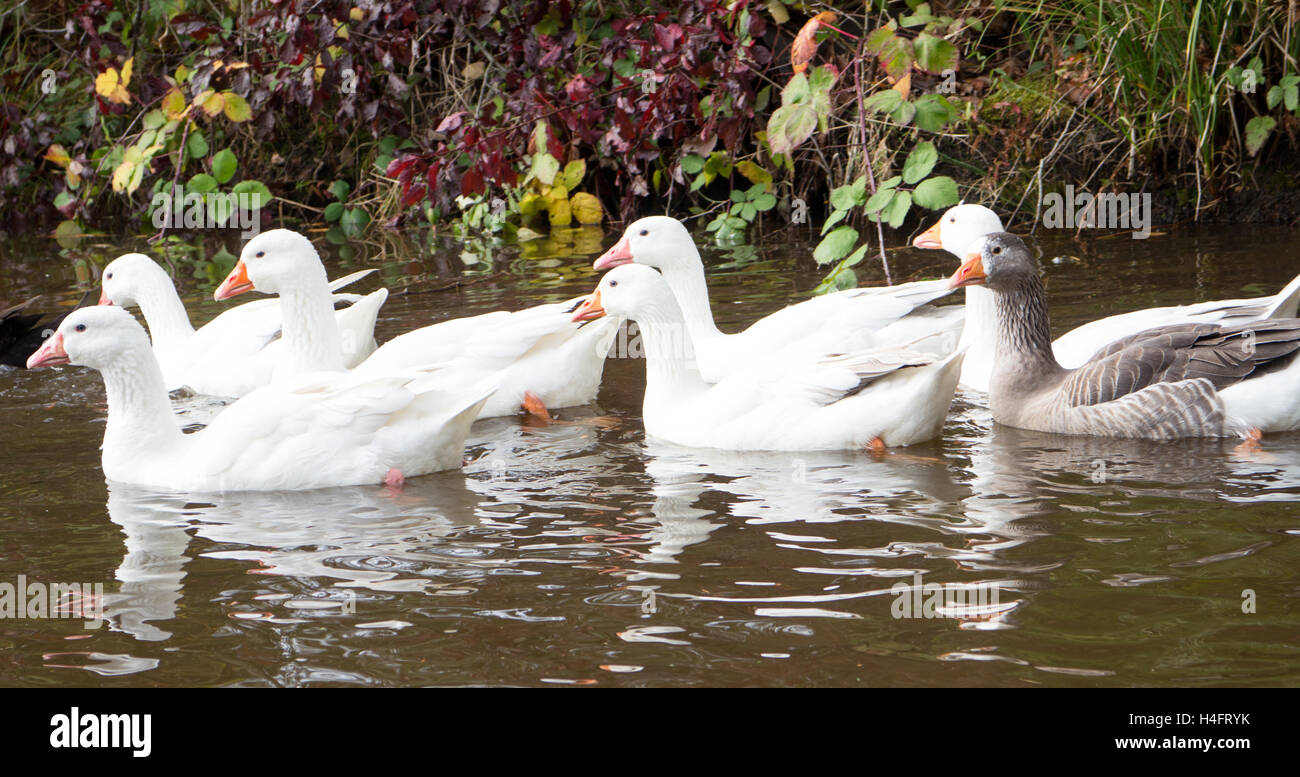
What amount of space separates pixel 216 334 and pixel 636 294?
9.52 feet

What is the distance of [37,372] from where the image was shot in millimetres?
8430

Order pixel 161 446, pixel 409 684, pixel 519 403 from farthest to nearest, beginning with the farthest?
1. pixel 519 403
2. pixel 161 446
3. pixel 409 684

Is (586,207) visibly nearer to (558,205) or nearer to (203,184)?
(558,205)

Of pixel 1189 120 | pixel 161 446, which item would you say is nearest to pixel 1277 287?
pixel 1189 120

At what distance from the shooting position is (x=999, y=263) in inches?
258

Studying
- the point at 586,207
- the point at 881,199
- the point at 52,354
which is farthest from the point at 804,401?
the point at 586,207

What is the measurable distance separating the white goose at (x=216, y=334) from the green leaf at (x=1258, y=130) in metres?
6.37

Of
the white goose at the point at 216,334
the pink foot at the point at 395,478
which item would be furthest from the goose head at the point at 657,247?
the pink foot at the point at 395,478

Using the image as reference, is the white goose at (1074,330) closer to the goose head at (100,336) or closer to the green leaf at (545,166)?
the goose head at (100,336)

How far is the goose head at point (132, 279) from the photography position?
27.9ft

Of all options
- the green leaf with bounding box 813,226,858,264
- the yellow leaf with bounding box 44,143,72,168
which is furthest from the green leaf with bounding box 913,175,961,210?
the yellow leaf with bounding box 44,143,72,168

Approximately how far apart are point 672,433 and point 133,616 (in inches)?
104
